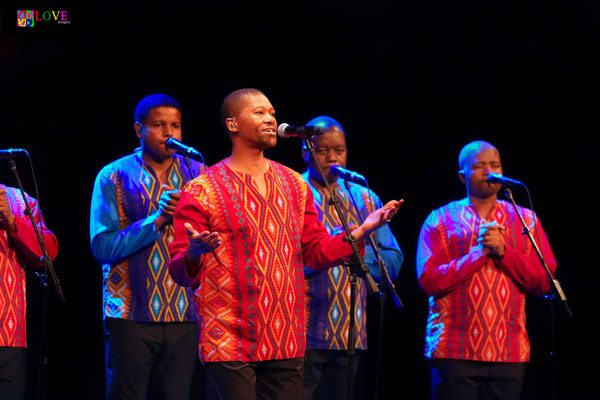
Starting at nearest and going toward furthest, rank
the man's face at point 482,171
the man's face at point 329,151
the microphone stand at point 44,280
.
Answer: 1. the microphone stand at point 44,280
2. the man's face at point 329,151
3. the man's face at point 482,171

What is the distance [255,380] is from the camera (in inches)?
137

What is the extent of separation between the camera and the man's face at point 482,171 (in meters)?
5.24

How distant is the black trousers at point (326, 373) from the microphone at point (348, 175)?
1.05 metres

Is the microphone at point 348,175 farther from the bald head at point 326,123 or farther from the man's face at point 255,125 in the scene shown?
the man's face at point 255,125

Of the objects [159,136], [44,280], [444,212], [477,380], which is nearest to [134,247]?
[44,280]

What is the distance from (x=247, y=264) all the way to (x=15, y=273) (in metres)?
1.62

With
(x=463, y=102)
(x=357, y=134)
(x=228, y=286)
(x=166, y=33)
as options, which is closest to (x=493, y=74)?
(x=463, y=102)

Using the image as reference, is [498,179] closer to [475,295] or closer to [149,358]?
[475,295]

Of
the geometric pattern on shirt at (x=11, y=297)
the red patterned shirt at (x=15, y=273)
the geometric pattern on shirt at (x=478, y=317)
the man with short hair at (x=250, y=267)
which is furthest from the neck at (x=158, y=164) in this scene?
the geometric pattern on shirt at (x=478, y=317)

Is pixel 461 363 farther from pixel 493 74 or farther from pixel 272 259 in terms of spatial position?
pixel 493 74

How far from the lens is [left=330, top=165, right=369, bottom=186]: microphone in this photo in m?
4.58

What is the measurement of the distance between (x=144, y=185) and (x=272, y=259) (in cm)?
136

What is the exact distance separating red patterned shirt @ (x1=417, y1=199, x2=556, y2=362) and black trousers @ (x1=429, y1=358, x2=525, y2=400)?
0.21 feet

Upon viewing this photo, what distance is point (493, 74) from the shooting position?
668cm
